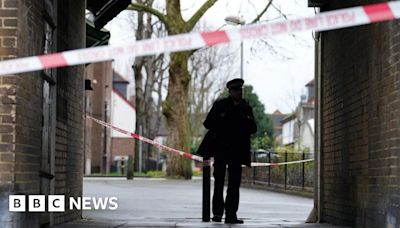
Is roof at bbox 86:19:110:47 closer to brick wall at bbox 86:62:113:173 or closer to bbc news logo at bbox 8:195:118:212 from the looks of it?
bbc news logo at bbox 8:195:118:212

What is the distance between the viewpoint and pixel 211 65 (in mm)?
57250

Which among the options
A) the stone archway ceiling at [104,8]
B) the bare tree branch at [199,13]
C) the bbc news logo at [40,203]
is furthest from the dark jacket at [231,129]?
the bare tree branch at [199,13]

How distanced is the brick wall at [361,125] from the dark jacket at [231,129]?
1272 mm

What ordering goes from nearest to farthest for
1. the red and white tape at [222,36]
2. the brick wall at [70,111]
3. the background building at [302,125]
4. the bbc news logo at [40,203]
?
1. the red and white tape at [222,36]
2. the bbc news logo at [40,203]
3. the brick wall at [70,111]
4. the background building at [302,125]

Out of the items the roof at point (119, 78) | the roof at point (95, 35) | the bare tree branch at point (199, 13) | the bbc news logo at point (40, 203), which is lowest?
the bbc news logo at point (40, 203)

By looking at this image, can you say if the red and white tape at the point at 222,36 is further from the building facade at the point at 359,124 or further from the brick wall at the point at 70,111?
the brick wall at the point at 70,111

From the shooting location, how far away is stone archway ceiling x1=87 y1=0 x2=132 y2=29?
11.4 m

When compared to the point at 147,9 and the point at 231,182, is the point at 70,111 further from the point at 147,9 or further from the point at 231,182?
the point at 147,9

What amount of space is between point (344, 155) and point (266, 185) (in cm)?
1654

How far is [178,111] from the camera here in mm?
31562

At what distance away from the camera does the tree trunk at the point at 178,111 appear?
30.9 metres

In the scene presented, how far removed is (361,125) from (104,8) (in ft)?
15.6

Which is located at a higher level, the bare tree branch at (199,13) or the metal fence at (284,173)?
the bare tree branch at (199,13)

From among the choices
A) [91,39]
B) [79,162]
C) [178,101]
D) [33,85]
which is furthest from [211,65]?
[33,85]
